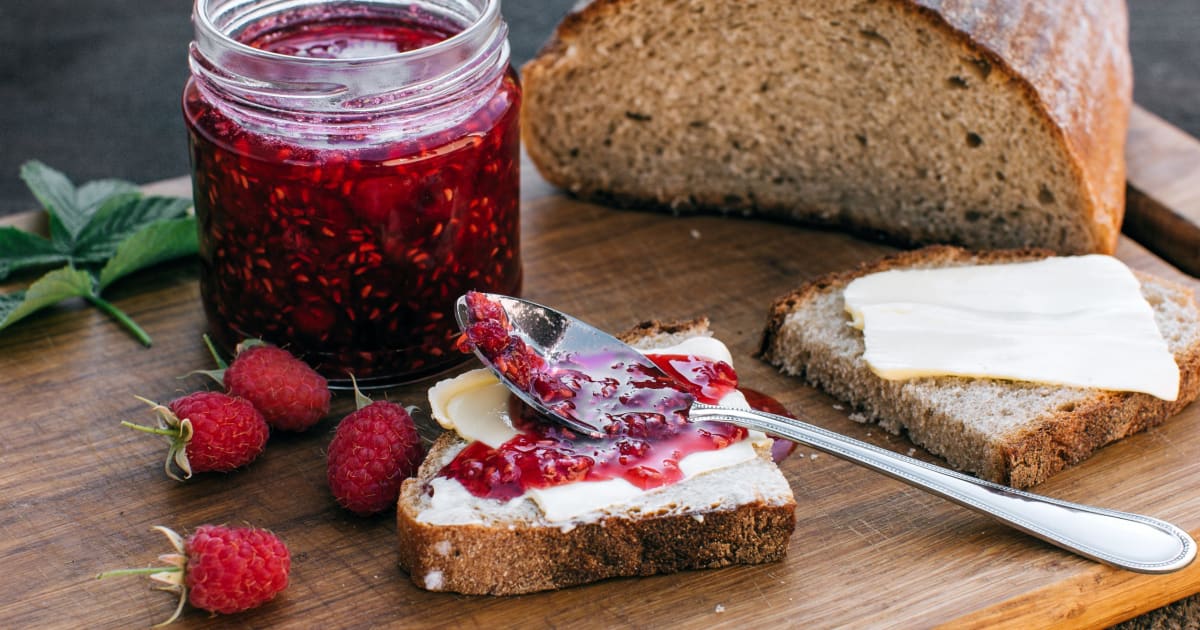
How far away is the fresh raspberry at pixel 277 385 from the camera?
2926 millimetres

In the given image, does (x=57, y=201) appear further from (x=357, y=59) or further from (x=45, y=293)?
(x=357, y=59)

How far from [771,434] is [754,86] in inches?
60.0

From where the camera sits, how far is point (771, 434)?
9.12 ft

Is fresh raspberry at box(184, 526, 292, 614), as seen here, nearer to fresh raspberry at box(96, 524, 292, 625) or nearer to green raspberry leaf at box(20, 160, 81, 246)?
fresh raspberry at box(96, 524, 292, 625)

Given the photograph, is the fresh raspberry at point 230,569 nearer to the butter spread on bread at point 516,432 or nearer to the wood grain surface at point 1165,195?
the butter spread on bread at point 516,432

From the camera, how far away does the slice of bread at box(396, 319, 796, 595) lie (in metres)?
2.55

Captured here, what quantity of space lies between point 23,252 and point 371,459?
1583mm

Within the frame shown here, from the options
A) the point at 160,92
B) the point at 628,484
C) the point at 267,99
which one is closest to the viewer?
the point at 628,484

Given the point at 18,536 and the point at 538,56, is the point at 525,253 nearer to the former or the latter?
the point at 538,56

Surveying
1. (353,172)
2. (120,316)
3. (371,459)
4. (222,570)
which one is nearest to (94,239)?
(120,316)

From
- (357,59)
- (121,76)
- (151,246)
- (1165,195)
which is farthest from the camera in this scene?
(121,76)

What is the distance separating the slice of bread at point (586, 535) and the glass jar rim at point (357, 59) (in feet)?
3.02

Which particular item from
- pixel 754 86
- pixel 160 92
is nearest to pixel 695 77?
pixel 754 86

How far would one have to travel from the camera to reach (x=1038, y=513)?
106 inches
